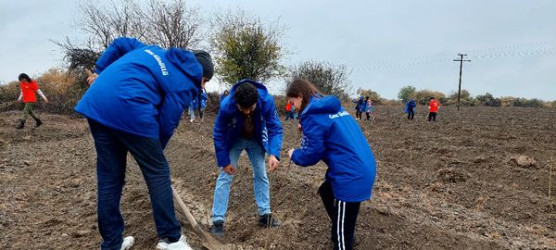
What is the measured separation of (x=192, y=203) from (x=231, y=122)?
219cm

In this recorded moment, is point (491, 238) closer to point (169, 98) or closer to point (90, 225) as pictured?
point (169, 98)

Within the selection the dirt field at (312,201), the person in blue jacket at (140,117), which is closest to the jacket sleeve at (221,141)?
the dirt field at (312,201)

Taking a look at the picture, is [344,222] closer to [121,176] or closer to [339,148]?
[339,148]

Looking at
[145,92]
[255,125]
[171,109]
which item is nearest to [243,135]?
[255,125]

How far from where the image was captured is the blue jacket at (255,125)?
3.94 meters

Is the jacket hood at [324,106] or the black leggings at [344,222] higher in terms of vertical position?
the jacket hood at [324,106]

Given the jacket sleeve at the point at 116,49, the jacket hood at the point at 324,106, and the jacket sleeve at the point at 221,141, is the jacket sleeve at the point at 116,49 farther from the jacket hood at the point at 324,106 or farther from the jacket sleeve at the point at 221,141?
the jacket hood at the point at 324,106

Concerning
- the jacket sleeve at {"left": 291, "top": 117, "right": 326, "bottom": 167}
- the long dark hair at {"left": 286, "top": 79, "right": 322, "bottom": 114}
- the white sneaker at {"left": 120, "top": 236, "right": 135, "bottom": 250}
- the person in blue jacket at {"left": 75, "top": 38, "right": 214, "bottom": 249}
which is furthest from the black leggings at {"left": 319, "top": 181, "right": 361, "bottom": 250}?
the white sneaker at {"left": 120, "top": 236, "right": 135, "bottom": 250}

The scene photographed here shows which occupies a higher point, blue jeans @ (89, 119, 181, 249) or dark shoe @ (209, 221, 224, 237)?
blue jeans @ (89, 119, 181, 249)

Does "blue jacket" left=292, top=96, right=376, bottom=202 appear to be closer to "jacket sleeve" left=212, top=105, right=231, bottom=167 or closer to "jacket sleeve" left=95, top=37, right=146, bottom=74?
"jacket sleeve" left=212, top=105, right=231, bottom=167

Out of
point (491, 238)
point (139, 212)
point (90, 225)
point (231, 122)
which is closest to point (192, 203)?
point (139, 212)

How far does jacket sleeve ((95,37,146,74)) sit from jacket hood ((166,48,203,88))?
47 cm

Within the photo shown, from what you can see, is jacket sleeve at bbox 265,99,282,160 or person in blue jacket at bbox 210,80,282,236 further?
jacket sleeve at bbox 265,99,282,160

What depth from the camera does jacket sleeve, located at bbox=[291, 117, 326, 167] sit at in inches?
127
